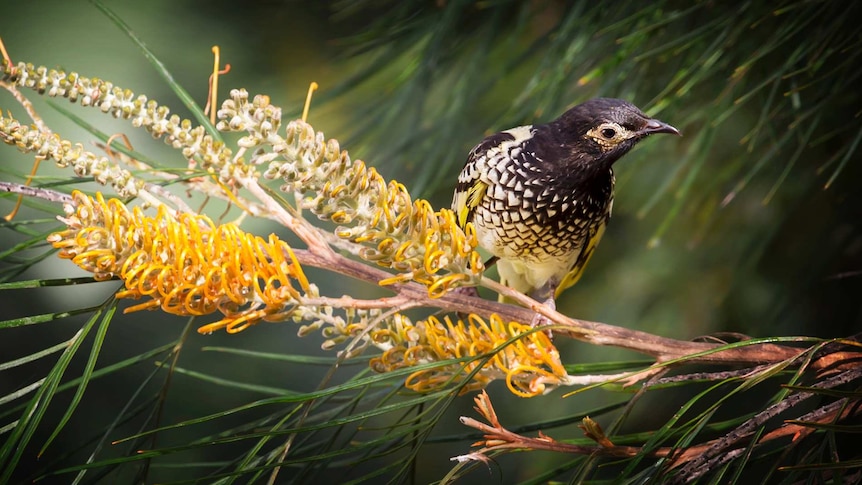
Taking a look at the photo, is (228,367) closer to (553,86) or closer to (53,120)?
(53,120)

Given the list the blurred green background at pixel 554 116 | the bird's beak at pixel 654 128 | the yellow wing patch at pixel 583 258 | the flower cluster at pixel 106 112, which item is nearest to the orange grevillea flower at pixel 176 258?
the flower cluster at pixel 106 112

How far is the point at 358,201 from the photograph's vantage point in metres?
0.43

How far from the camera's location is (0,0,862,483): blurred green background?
714 millimetres

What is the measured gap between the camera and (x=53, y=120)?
3.58 feet

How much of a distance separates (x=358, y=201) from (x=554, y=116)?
0.44 meters

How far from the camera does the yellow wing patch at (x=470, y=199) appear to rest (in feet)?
2.43

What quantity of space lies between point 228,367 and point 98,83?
85cm

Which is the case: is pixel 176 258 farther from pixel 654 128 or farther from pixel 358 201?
pixel 654 128

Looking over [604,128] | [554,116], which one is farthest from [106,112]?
[554,116]

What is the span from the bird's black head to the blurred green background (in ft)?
0.10

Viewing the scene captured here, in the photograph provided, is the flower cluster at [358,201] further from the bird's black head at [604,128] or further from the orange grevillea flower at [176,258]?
the bird's black head at [604,128]

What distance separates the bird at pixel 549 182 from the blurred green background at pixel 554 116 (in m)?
0.04

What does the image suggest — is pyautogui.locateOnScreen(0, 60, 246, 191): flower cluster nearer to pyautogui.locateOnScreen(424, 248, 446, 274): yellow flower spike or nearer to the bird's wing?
pyautogui.locateOnScreen(424, 248, 446, 274): yellow flower spike

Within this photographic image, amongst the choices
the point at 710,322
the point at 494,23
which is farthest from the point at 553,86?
the point at 710,322
